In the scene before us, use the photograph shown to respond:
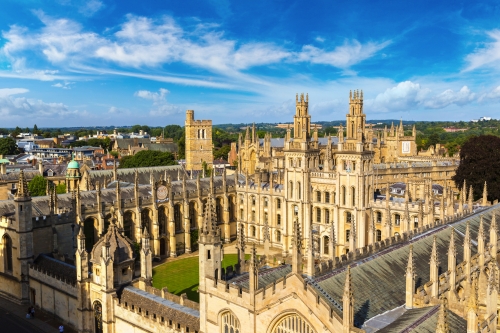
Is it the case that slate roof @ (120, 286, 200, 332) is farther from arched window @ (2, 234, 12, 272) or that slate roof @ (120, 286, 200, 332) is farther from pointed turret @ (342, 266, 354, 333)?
arched window @ (2, 234, 12, 272)

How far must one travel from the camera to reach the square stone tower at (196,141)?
9012 cm

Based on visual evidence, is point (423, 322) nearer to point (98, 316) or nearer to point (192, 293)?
point (98, 316)

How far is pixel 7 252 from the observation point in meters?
37.2

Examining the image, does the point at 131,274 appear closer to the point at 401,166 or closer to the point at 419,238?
the point at 419,238

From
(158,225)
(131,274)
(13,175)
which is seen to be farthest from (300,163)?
(13,175)

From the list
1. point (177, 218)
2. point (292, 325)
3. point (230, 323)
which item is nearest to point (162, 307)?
point (230, 323)

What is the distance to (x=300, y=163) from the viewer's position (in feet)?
161

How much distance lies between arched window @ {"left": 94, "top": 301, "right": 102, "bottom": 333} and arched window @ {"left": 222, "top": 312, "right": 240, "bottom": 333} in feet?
32.4

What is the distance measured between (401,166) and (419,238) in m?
34.2

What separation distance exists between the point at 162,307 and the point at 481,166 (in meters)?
45.7

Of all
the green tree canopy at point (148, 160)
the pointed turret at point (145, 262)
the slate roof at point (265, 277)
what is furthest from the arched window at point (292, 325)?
the green tree canopy at point (148, 160)

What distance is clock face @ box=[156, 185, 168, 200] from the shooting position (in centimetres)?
5003

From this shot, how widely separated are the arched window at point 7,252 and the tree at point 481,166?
4993 centimetres

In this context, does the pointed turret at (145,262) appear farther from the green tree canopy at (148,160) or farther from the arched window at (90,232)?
the green tree canopy at (148,160)
